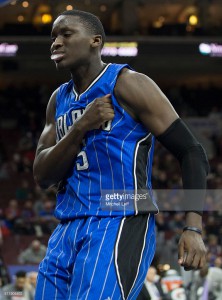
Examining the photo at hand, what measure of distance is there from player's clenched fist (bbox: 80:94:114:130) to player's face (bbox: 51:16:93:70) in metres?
0.25

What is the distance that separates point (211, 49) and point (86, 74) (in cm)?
2200

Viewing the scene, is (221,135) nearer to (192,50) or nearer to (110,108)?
(192,50)

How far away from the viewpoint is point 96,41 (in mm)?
4109

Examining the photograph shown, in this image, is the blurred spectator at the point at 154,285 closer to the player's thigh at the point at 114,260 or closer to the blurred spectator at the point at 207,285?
the blurred spectator at the point at 207,285

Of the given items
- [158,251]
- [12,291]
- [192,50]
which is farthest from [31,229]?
[192,50]

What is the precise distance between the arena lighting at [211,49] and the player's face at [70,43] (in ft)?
71.7

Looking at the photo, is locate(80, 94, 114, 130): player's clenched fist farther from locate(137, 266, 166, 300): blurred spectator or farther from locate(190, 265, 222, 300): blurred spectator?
locate(137, 266, 166, 300): blurred spectator

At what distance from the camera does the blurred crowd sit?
10.9 meters

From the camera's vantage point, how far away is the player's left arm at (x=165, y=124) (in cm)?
388

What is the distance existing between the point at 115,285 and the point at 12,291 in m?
6.55

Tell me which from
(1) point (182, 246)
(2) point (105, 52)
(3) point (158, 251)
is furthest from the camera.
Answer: (2) point (105, 52)

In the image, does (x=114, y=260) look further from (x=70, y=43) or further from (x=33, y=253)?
(x=33, y=253)

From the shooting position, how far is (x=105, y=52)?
24500 millimetres

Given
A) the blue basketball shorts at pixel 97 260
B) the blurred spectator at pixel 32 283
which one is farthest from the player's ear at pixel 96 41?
the blurred spectator at pixel 32 283
